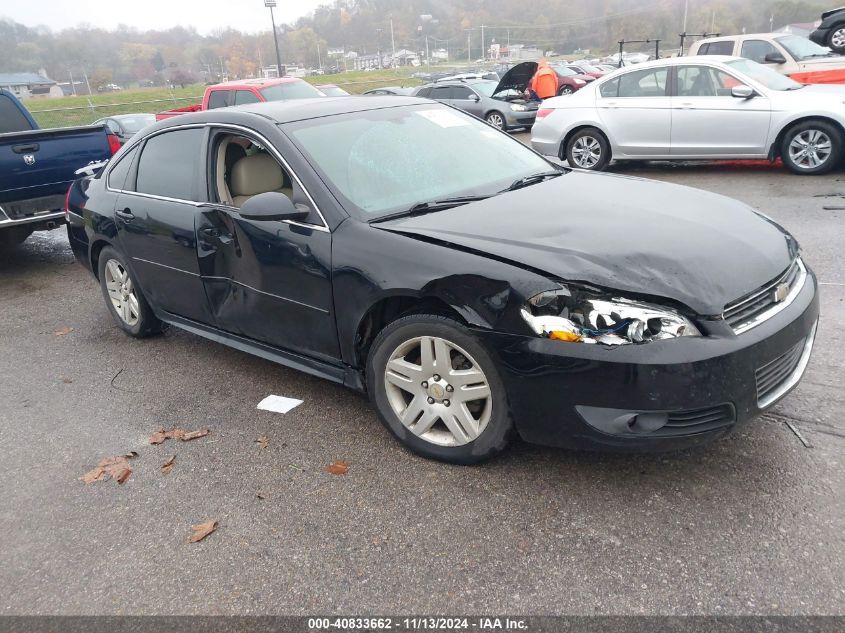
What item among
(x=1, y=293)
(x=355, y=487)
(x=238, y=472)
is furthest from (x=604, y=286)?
(x=1, y=293)

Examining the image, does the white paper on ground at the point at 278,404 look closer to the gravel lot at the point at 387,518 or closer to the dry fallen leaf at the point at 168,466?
the gravel lot at the point at 387,518

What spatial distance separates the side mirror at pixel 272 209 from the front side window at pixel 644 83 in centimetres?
782

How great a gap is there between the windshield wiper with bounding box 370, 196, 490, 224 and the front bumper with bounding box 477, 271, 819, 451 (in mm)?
899

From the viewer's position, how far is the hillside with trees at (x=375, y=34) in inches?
2468

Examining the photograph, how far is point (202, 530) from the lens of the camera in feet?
9.64

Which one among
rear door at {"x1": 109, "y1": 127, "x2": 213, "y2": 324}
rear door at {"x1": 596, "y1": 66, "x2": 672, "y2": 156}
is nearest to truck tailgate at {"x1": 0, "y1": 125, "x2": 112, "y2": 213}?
rear door at {"x1": 109, "y1": 127, "x2": 213, "y2": 324}

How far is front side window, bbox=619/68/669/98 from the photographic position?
31.9ft

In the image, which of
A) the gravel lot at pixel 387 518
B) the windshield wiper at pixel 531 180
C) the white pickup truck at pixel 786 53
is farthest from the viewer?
the white pickup truck at pixel 786 53

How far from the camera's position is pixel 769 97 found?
8.99 m

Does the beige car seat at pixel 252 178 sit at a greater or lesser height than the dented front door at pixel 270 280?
greater

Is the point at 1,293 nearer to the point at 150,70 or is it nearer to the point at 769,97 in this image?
the point at 769,97

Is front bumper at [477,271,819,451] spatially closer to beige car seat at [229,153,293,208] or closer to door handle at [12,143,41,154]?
beige car seat at [229,153,293,208]

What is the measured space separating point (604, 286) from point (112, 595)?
2196mm

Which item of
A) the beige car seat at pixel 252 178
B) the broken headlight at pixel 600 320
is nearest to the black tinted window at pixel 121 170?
the beige car seat at pixel 252 178
